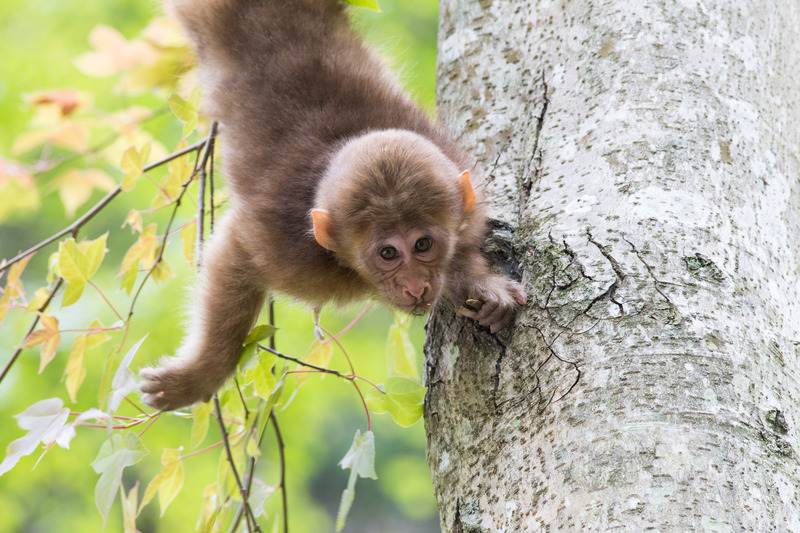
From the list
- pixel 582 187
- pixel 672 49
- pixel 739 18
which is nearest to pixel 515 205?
pixel 582 187

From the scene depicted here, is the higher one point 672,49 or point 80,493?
point 672,49

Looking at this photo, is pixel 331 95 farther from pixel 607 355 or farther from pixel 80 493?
pixel 80 493

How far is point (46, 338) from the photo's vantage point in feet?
8.82

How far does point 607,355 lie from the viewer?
76.0 inches

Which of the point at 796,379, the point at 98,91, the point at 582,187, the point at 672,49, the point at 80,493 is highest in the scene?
the point at 672,49

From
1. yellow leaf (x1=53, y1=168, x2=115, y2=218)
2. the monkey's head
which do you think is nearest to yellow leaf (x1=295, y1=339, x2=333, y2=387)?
the monkey's head

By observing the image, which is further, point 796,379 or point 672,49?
point 672,49

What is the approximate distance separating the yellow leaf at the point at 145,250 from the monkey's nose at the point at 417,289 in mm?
1125

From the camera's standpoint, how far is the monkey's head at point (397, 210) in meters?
2.68

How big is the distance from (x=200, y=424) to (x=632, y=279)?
167cm

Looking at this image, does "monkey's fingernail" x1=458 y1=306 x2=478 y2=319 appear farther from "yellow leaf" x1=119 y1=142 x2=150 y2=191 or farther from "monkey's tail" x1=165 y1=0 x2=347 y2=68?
"monkey's tail" x1=165 y1=0 x2=347 y2=68

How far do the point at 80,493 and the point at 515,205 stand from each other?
22.9 feet

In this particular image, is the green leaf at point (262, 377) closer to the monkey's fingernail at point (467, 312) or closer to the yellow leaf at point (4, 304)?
the monkey's fingernail at point (467, 312)

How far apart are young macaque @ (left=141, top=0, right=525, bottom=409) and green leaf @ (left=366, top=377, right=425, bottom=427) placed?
0.90ft
